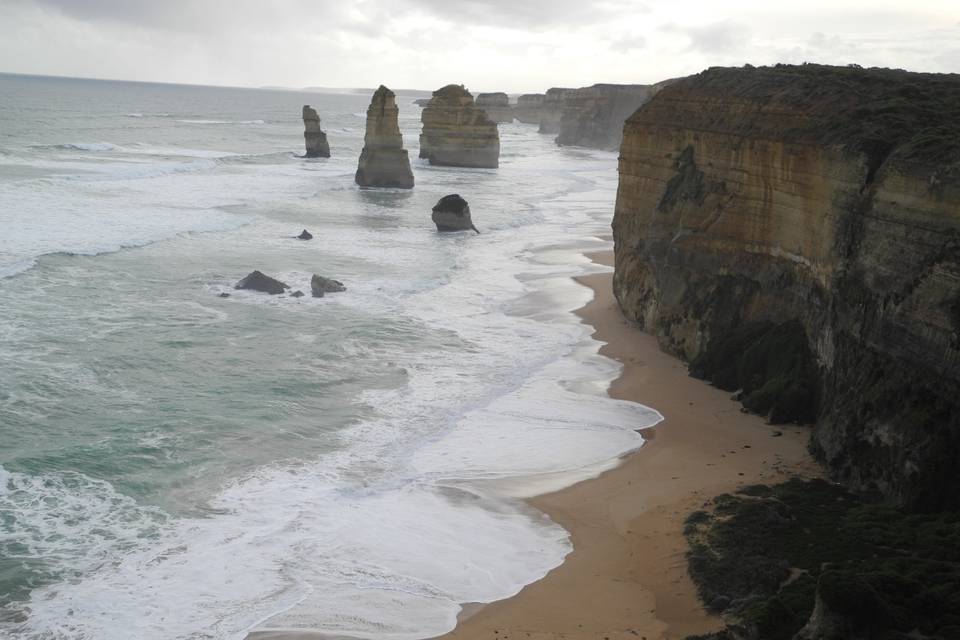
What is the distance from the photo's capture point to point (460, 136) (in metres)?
71.4

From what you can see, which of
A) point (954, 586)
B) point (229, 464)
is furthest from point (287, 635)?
point (954, 586)

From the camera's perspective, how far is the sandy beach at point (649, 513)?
10922mm

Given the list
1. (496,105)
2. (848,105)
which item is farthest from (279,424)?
(496,105)

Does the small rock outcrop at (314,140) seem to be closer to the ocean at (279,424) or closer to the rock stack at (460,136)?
the rock stack at (460,136)

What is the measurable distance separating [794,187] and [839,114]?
1527mm

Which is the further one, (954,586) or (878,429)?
(878,429)

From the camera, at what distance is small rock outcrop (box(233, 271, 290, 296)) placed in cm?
2742

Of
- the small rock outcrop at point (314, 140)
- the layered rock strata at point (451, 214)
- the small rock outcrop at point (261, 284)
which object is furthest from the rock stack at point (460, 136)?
the small rock outcrop at point (261, 284)

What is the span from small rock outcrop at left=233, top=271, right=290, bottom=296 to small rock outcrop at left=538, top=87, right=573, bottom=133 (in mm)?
116859

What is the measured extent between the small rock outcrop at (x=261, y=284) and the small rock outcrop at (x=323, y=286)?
0.88m

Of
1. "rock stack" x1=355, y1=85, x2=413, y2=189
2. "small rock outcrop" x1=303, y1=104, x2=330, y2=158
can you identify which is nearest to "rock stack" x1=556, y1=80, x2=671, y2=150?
"small rock outcrop" x1=303, y1=104, x2=330, y2=158

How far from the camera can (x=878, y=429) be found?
13812 mm

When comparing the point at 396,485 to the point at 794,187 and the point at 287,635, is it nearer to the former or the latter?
the point at 287,635

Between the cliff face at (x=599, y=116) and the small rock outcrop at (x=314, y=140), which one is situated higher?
the cliff face at (x=599, y=116)
